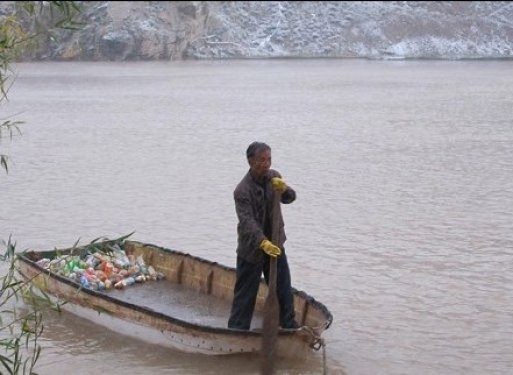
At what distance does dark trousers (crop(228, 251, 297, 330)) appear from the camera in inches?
233

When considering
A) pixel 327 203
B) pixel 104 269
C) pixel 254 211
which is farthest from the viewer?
pixel 327 203

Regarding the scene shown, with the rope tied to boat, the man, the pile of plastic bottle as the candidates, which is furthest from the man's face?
the pile of plastic bottle

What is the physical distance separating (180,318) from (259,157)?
1.85m

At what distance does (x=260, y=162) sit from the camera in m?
5.67

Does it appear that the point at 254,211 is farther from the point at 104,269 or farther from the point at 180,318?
the point at 104,269

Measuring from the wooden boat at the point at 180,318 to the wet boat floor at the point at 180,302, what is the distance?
0.8 inches

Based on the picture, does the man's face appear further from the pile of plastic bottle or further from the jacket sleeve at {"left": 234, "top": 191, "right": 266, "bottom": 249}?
the pile of plastic bottle

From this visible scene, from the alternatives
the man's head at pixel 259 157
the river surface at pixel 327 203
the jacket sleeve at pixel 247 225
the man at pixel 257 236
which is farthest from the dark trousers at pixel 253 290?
the man's head at pixel 259 157

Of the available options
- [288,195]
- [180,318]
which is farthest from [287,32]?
[288,195]

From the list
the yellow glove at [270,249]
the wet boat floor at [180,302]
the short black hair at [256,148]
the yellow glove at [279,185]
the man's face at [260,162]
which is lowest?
the wet boat floor at [180,302]

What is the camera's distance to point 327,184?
13422 mm

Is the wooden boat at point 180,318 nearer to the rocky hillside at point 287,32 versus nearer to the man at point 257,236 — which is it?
the man at point 257,236

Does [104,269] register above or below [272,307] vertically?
below

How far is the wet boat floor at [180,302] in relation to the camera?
6.87m
